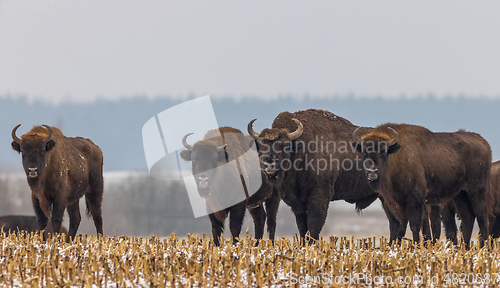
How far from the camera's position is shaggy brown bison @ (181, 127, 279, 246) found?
1172cm

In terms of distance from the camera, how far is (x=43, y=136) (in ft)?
42.2

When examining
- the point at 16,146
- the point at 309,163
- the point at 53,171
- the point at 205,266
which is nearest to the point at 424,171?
the point at 309,163

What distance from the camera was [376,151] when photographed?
11.5 m

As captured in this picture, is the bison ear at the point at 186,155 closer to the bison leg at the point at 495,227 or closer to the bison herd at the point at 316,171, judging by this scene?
the bison herd at the point at 316,171

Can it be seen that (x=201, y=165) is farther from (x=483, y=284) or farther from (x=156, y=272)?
(x=483, y=284)

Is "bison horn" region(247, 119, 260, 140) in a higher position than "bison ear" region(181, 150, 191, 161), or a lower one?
higher

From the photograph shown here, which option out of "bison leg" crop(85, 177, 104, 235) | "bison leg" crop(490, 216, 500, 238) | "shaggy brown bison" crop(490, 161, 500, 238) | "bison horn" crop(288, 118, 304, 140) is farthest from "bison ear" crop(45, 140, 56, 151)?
"bison leg" crop(490, 216, 500, 238)

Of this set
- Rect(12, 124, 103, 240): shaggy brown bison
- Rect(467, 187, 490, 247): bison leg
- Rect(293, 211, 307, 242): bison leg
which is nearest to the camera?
Rect(293, 211, 307, 242): bison leg

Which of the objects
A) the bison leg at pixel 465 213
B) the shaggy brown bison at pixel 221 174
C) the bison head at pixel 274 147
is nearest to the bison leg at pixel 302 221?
the shaggy brown bison at pixel 221 174

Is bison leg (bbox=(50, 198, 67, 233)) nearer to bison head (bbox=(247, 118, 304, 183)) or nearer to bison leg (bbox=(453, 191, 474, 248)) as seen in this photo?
bison head (bbox=(247, 118, 304, 183))

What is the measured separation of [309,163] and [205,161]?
85.2 inches

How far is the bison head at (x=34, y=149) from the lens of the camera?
12437 millimetres

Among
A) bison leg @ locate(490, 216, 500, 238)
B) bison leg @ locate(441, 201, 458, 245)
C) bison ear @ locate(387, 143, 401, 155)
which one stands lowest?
bison leg @ locate(490, 216, 500, 238)

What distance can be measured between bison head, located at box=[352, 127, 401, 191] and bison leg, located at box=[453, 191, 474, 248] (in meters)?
2.91
